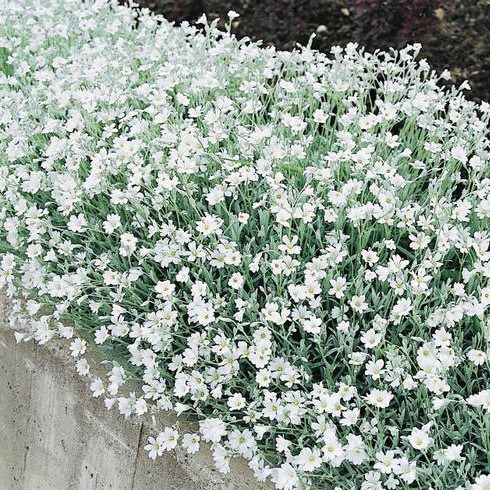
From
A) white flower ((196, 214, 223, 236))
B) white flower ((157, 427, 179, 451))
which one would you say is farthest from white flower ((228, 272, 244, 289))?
white flower ((157, 427, 179, 451))

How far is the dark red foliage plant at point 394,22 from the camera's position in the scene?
4.09 m

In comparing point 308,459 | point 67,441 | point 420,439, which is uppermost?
point 420,439

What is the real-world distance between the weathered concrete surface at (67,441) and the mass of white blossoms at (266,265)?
2.2 inches

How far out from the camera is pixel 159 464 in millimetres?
1965

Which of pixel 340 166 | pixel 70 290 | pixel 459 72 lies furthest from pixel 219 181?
pixel 459 72

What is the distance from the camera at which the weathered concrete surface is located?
192 cm

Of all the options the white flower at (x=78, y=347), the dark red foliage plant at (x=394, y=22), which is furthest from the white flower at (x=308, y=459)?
the dark red foliage plant at (x=394, y=22)

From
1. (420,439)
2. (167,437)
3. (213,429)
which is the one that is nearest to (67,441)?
(167,437)

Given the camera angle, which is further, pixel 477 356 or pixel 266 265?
pixel 266 265

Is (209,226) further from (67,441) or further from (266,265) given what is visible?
(67,441)

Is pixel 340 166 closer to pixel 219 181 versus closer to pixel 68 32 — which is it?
pixel 219 181

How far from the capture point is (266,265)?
74.7 inches

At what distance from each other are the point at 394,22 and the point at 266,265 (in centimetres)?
262

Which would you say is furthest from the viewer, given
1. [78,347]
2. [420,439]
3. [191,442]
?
[78,347]
